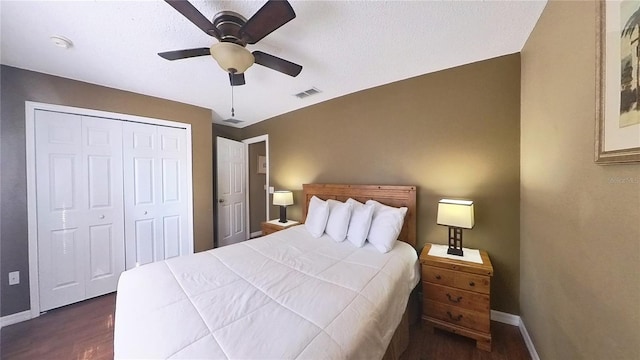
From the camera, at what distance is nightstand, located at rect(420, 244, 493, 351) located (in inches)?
63.7

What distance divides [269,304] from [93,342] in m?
1.91

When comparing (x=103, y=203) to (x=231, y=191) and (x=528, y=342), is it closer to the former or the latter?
(x=231, y=191)

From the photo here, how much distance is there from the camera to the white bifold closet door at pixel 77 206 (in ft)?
7.14

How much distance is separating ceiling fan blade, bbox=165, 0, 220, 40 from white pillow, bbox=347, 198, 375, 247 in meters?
1.88

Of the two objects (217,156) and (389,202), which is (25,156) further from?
(389,202)

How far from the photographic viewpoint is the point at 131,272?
1.51 m

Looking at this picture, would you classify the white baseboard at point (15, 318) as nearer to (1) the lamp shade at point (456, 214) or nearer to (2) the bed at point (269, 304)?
(2) the bed at point (269, 304)

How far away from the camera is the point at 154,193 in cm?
288

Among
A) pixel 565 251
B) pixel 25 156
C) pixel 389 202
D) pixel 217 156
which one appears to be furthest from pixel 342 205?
pixel 25 156

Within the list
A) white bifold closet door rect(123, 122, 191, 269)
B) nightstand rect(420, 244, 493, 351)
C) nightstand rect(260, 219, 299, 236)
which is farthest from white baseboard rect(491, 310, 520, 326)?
white bifold closet door rect(123, 122, 191, 269)

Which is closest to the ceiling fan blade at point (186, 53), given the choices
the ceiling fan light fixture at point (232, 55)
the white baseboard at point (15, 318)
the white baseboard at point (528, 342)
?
the ceiling fan light fixture at point (232, 55)

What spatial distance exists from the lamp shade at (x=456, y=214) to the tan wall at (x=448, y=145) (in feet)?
1.05

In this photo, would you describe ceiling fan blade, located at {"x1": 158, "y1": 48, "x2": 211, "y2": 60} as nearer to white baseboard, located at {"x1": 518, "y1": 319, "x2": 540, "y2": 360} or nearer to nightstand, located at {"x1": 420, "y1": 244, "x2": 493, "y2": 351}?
nightstand, located at {"x1": 420, "y1": 244, "x2": 493, "y2": 351}

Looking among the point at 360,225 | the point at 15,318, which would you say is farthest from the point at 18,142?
the point at 360,225
